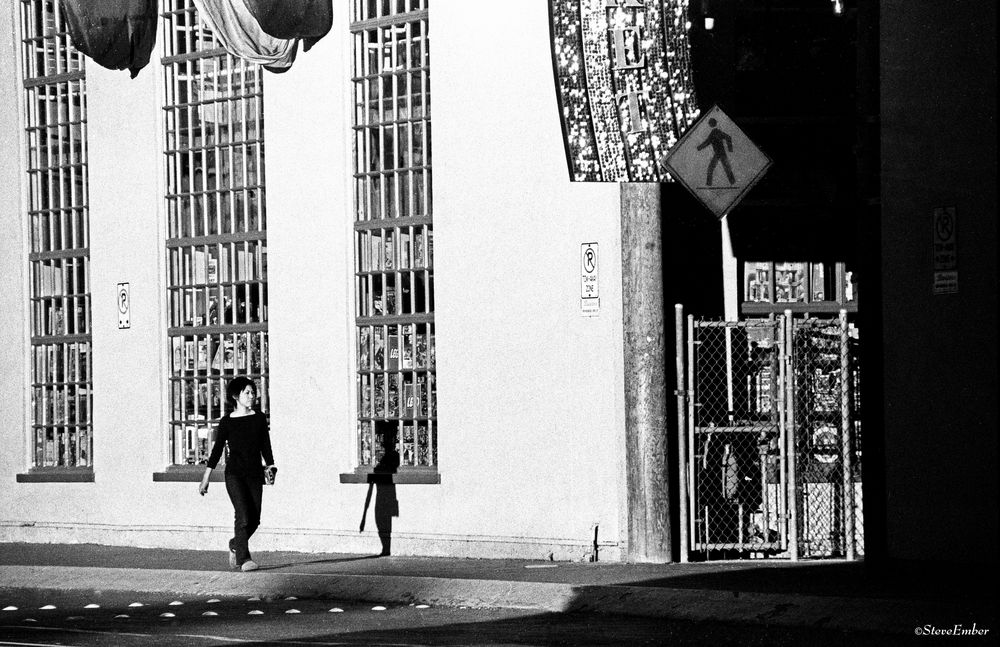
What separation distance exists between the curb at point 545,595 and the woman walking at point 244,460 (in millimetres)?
717

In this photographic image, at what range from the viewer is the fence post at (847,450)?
15.0 m

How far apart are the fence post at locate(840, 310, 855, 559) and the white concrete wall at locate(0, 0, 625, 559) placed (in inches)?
70.2

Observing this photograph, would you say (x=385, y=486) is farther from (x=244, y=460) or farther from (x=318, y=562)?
(x=244, y=460)

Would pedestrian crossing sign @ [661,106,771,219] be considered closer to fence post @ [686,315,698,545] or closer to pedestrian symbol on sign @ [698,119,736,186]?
pedestrian symbol on sign @ [698,119,736,186]

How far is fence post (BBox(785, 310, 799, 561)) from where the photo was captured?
1479 cm

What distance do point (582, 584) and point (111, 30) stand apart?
7.47 metres

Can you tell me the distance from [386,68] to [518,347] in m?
3.08

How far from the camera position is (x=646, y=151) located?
1445cm

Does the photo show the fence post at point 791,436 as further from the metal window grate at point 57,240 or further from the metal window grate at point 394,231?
the metal window grate at point 57,240

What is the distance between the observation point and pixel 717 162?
513 inches

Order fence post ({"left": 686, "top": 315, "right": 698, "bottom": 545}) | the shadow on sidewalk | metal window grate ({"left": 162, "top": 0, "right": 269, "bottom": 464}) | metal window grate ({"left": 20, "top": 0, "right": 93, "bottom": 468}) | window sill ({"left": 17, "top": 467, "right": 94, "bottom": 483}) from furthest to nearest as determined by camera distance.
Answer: metal window grate ({"left": 20, "top": 0, "right": 93, "bottom": 468})
window sill ({"left": 17, "top": 467, "right": 94, "bottom": 483})
metal window grate ({"left": 162, "top": 0, "right": 269, "bottom": 464})
the shadow on sidewalk
fence post ({"left": 686, "top": 315, "right": 698, "bottom": 545})

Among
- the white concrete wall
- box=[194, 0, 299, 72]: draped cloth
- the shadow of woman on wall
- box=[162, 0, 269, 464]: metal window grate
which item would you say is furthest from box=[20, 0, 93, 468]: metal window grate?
the shadow of woman on wall

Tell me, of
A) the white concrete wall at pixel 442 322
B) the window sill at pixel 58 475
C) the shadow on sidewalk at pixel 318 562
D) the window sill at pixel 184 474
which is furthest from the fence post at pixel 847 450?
the window sill at pixel 58 475

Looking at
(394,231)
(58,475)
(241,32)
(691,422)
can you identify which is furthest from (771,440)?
(58,475)
